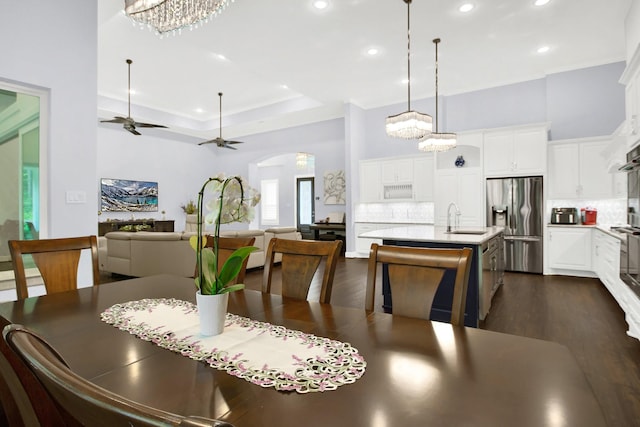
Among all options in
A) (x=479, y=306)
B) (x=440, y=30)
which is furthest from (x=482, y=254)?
(x=440, y=30)

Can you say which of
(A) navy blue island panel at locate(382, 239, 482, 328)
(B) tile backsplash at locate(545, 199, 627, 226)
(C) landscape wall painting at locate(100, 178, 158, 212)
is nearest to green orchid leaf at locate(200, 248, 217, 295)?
(A) navy blue island panel at locate(382, 239, 482, 328)

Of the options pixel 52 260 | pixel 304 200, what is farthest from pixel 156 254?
pixel 304 200

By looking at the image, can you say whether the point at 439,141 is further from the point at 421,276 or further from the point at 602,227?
the point at 421,276

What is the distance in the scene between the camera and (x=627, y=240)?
125 inches

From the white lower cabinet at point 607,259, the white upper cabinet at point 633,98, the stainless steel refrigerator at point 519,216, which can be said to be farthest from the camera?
the stainless steel refrigerator at point 519,216

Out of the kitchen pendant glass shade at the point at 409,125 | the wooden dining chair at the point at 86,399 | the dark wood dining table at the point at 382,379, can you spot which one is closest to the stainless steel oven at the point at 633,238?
the kitchen pendant glass shade at the point at 409,125

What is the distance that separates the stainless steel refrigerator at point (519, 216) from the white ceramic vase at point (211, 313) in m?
5.77

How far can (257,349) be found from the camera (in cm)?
103

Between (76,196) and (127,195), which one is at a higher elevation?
(127,195)

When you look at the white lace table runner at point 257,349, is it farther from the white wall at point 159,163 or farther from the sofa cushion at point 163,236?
the white wall at point 159,163

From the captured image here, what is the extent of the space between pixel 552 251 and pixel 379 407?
19.6 ft

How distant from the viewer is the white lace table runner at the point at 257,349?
0.85m

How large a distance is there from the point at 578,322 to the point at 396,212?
436 cm

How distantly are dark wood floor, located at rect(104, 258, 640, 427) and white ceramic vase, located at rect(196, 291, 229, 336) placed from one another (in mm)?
2047
